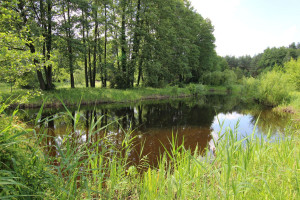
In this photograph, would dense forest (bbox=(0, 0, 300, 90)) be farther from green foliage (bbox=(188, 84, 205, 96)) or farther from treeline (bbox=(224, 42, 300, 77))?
treeline (bbox=(224, 42, 300, 77))

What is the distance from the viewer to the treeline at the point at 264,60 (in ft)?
204

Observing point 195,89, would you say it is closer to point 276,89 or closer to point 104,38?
point 276,89

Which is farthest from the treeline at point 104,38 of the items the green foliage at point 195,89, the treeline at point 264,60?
the treeline at point 264,60

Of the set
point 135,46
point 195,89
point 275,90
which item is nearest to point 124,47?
point 135,46

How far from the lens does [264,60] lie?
71.8 metres

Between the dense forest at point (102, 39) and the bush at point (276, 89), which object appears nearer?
the dense forest at point (102, 39)

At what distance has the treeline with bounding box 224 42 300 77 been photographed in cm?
6230

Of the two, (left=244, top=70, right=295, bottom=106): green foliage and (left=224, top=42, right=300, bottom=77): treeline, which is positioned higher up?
(left=224, top=42, right=300, bottom=77): treeline

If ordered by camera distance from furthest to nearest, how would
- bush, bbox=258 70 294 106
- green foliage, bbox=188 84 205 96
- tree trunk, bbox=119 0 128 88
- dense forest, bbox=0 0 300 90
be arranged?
green foliage, bbox=188 84 205 96 → tree trunk, bbox=119 0 128 88 → bush, bbox=258 70 294 106 → dense forest, bbox=0 0 300 90

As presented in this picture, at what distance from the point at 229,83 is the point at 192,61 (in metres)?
9.57

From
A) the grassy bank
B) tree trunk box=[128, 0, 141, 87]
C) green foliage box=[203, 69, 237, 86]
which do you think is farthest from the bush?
green foliage box=[203, 69, 237, 86]

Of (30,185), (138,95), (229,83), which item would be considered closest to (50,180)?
(30,185)

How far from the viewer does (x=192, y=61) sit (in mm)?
29625

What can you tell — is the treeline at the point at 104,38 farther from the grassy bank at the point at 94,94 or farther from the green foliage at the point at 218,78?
the green foliage at the point at 218,78
